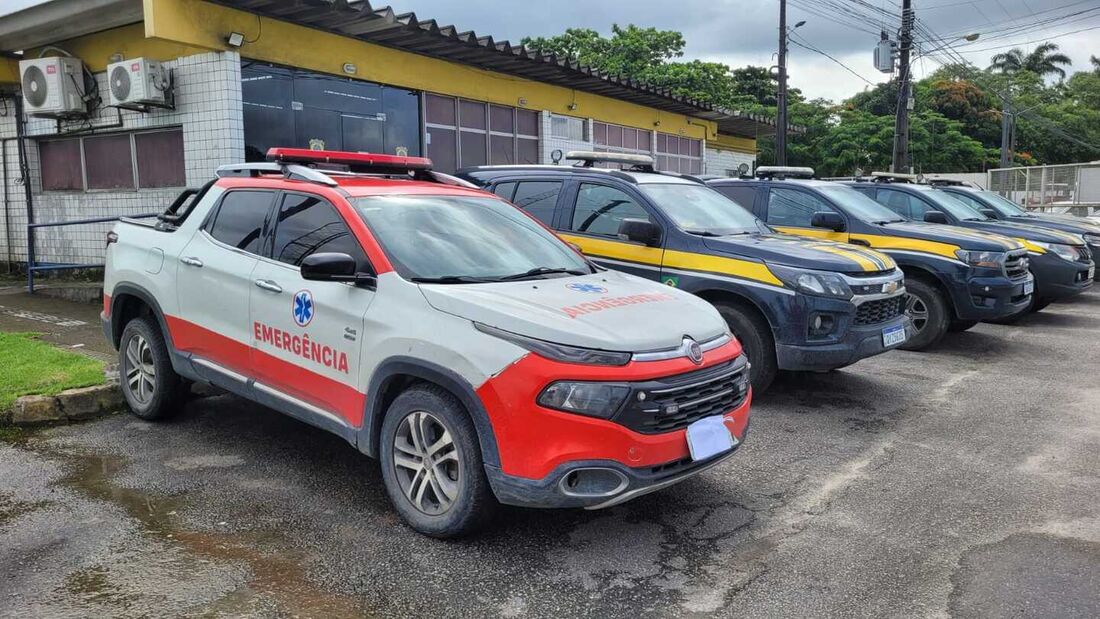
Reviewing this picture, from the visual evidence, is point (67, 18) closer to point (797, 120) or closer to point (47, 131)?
point (47, 131)

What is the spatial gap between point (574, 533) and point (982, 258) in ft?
21.3

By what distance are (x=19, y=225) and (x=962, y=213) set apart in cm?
1395

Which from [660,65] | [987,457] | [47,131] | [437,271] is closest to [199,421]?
[437,271]

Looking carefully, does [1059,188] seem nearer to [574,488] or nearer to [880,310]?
[880,310]

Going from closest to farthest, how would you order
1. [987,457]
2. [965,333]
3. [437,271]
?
[437,271], [987,457], [965,333]

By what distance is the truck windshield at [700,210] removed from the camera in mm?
6742

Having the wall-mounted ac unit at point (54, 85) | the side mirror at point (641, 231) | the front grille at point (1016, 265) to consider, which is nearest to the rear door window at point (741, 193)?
the front grille at point (1016, 265)

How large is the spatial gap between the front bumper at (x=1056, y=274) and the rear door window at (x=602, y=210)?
21.1ft

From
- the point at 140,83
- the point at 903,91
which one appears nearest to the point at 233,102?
the point at 140,83

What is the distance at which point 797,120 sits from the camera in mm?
46656

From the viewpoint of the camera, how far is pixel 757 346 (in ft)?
20.2

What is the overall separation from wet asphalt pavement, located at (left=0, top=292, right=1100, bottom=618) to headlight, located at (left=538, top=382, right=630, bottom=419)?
28.9 inches

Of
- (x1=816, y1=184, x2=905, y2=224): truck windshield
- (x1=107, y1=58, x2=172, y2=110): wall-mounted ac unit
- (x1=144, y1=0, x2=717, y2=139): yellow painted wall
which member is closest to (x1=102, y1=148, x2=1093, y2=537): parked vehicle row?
(x1=816, y1=184, x2=905, y2=224): truck windshield

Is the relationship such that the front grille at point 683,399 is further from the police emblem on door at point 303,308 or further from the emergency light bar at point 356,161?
the emergency light bar at point 356,161
